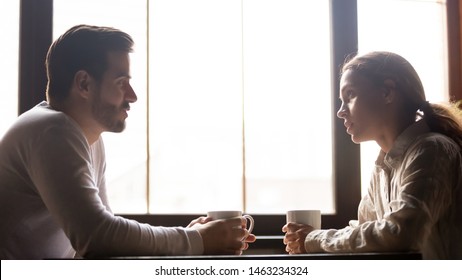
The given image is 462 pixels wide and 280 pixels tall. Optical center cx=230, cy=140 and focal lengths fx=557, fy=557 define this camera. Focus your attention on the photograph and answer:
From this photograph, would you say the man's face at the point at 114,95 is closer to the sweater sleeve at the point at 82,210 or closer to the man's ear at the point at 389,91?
the sweater sleeve at the point at 82,210

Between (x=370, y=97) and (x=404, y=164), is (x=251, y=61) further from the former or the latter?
(x=404, y=164)

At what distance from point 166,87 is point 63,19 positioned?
356mm

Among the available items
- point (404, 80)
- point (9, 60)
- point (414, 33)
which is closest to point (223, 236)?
point (404, 80)

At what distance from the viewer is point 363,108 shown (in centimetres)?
127

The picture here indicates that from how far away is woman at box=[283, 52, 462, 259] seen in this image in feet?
3.39

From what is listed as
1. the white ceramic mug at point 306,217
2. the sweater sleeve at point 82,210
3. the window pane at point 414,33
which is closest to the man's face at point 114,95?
the sweater sleeve at point 82,210

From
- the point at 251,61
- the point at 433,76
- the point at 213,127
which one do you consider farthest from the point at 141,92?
the point at 433,76

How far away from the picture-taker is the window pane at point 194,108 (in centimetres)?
166

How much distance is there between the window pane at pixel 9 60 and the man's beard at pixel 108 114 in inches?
19.5

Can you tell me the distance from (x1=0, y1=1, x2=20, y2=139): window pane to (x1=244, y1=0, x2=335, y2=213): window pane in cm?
67

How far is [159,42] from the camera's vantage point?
5.53 feet

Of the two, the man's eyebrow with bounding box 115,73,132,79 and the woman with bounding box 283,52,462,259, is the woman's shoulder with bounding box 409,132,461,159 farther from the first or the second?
the man's eyebrow with bounding box 115,73,132,79

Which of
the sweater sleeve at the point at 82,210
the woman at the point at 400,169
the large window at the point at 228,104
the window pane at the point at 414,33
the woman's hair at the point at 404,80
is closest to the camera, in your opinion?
the sweater sleeve at the point at 82,210
